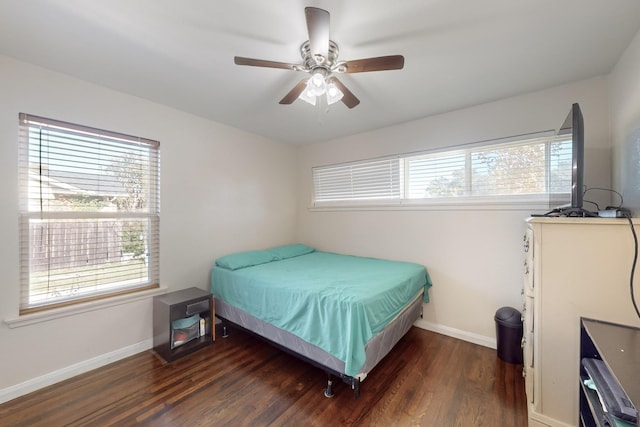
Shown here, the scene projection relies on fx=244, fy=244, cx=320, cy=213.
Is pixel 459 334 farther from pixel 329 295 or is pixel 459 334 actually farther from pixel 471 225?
pixel 329 295

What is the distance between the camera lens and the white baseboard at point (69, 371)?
175 centimetres

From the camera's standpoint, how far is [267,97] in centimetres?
238

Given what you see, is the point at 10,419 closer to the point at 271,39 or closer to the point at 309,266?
the point at 309,266

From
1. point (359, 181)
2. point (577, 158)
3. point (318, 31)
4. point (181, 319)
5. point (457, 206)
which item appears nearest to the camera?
point (318, 31)

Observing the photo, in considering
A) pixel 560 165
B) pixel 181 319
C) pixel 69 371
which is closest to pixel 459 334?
pixel 560 165

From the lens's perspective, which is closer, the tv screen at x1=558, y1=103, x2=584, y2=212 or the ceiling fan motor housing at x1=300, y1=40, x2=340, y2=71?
the tv screen at x1=558, y1=103, x2=584, y2=212

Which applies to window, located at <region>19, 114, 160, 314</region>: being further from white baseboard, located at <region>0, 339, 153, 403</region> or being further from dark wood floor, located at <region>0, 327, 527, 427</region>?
dark wood floor, located at <region>0, 327, 527, 427</region>

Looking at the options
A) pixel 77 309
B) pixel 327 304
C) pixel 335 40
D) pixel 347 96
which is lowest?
pixel 77 309

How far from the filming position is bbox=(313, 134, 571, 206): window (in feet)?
7.30

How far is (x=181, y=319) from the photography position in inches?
93.3

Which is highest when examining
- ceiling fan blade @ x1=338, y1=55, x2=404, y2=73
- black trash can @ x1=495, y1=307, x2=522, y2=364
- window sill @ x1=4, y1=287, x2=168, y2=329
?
ceiling fan blade @ x1=338, y1=55, x2=404, y2=73

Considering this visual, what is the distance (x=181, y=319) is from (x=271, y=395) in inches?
46.3

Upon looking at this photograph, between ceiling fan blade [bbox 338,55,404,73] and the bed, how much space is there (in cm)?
154

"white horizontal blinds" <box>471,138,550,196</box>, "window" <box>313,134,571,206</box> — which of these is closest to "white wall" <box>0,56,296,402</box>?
"window" <box>313,134,571,206</box>
